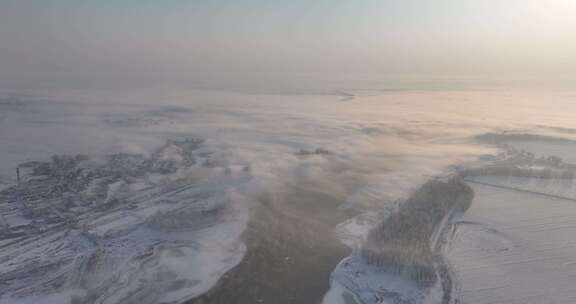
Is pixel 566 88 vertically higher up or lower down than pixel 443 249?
higher up

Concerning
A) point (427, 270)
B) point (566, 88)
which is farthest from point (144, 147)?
point (566, 88)

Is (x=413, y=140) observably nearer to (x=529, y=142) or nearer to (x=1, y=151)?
(x=529, y=142)

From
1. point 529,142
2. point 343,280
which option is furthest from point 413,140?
point 343,280

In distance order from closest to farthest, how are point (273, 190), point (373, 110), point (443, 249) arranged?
point (443, 249) < point (273, 190) < point (373, 110)

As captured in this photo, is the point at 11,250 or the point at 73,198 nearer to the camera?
the point at 11,250

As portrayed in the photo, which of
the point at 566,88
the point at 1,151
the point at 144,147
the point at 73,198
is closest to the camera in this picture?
the point at 73,198

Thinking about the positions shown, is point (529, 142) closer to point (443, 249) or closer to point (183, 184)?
point (443, 249)
